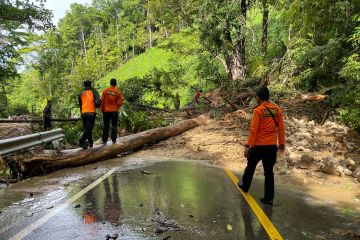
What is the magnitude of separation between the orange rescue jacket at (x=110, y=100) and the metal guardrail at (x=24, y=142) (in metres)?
1.58

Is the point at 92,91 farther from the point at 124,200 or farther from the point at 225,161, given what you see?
the point at 124,200

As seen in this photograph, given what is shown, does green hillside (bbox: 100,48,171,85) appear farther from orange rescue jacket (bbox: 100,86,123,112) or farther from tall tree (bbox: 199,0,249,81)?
orange rescue jacket (bbox: 100,86,123,112)

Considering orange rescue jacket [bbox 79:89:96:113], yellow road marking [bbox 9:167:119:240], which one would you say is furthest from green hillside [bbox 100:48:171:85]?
yellow road marking [bbox 9:167:119:240]

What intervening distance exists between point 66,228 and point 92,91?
622cm

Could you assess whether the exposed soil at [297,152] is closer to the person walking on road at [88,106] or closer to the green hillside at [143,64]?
→ the person walking on road at [88,106]

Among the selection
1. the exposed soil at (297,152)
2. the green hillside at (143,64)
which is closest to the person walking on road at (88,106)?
the exposed soil at (297,152)

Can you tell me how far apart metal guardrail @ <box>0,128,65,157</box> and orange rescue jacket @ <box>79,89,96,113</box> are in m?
1.11

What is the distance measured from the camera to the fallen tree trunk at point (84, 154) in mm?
9234

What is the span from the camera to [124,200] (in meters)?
6.76

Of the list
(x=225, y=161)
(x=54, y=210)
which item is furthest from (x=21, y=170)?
(x=225, y=161)

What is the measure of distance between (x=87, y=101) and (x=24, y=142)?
7.77 ft

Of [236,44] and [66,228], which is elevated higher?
[236,44]

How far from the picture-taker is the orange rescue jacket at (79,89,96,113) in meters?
10.9

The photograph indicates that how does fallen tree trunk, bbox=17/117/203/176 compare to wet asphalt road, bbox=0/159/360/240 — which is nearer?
wet asphalt road, bbox=0/159/360/240
